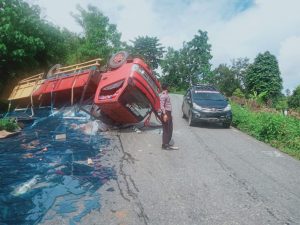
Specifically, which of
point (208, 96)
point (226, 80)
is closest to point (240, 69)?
point (226, 80)

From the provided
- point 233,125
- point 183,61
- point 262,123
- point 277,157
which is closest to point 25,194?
point 277,157

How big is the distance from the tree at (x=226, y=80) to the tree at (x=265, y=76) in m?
6.56

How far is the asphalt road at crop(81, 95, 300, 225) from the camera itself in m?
5.60

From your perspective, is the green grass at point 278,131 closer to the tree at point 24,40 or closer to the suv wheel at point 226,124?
the suv wheel at point 226,124

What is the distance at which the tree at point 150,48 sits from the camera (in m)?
78.4

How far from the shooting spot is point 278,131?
42.3 feet

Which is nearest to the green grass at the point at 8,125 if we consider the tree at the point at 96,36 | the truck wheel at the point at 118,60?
the truck wheel at the point at 118,60

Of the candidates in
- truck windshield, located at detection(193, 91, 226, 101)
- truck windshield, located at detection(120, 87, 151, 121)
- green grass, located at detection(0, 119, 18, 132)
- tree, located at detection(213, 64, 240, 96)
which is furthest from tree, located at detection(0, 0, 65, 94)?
tree, located at detection(213, 64, 240, 96)

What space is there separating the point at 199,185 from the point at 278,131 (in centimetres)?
694

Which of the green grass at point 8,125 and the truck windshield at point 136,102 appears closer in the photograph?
the truck windshield at point 136,102

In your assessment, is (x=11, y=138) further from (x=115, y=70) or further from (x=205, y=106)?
(x=205, y=106)

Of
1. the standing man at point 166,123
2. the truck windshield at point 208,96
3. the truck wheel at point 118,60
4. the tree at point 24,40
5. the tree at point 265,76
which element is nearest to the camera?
the standing man at point 166,123

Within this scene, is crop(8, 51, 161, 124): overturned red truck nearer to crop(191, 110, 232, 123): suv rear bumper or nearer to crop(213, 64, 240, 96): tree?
crop(191, 110, 232, 123): suv rear bumper

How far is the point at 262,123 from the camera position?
45.3ft
